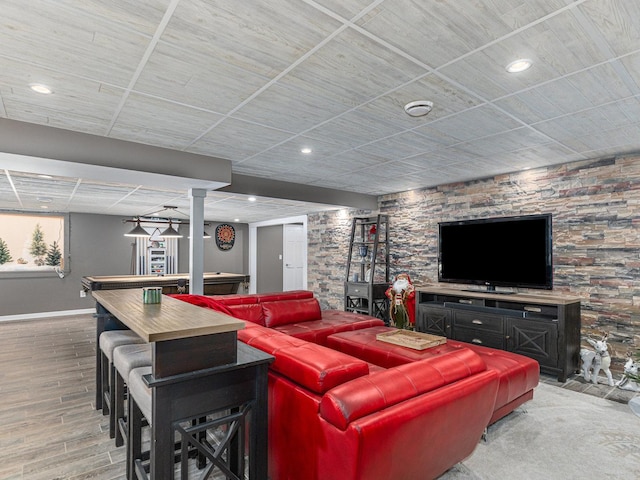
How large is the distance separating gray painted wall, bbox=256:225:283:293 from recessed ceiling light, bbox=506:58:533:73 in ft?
29.8

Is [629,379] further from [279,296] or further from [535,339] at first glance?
[279,296]

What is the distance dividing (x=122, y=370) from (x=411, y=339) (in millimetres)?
2363

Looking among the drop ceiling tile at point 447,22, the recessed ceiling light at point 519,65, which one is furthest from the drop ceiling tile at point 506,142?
the drop ceiling tile at point 447,22

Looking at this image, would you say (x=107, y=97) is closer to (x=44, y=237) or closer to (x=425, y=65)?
(x=425, y=65)

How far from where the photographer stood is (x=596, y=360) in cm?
377

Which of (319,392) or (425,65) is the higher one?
(425,65)

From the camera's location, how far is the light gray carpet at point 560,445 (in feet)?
7.23

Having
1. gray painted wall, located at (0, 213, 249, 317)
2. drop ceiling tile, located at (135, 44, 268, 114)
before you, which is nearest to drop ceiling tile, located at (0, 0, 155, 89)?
drop ceiling tile, located at (135, 44, 268, 114)

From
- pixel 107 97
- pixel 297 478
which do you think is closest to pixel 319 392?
pixel 297 478

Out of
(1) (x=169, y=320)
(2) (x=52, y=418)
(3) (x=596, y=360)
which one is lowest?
(2) (x=52, y=418)

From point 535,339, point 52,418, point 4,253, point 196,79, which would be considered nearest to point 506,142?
point 535,339

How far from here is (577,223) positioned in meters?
4.16

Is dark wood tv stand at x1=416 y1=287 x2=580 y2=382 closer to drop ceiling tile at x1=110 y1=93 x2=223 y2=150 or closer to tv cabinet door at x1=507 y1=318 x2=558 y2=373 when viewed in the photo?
tv cabinet door at x1=507 y1=318 x2=558 y2=373

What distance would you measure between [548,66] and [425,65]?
720 mm
